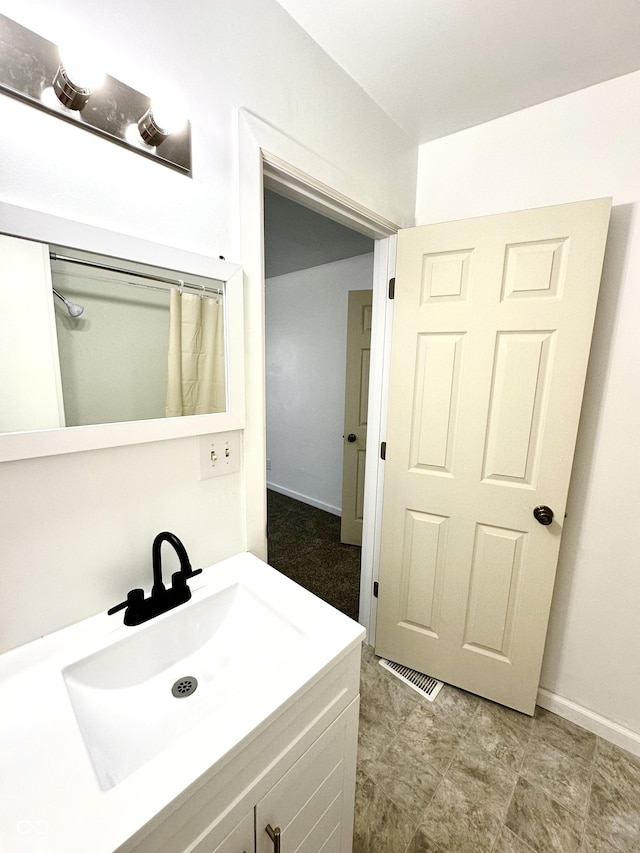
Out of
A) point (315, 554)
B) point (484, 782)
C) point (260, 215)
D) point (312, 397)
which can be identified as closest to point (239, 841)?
point (484, 782)

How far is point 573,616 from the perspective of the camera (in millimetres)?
A: 1496

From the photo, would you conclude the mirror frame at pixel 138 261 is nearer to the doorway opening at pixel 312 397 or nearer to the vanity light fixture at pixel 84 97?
the vanity light fixture at pixel 84 97

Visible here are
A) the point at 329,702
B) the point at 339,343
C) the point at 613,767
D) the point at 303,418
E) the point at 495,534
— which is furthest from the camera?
the point at 303,418

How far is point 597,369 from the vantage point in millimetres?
1355

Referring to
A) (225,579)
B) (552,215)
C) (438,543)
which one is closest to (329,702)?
(225,579)

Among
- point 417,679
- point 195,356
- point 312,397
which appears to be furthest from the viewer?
point 312,397

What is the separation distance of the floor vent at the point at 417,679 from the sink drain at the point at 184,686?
1260mm

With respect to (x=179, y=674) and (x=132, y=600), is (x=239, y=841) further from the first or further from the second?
(x=132, y=600)

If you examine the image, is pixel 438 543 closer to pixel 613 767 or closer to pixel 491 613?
pixel 491 613

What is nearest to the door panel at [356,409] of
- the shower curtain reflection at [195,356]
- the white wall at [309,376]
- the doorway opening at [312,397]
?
the doorway opening at [312,397]

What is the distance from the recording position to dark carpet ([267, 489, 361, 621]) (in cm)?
236

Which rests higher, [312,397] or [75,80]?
[75,80]

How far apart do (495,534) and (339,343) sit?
90.2 inches

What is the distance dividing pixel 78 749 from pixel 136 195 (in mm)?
1060
